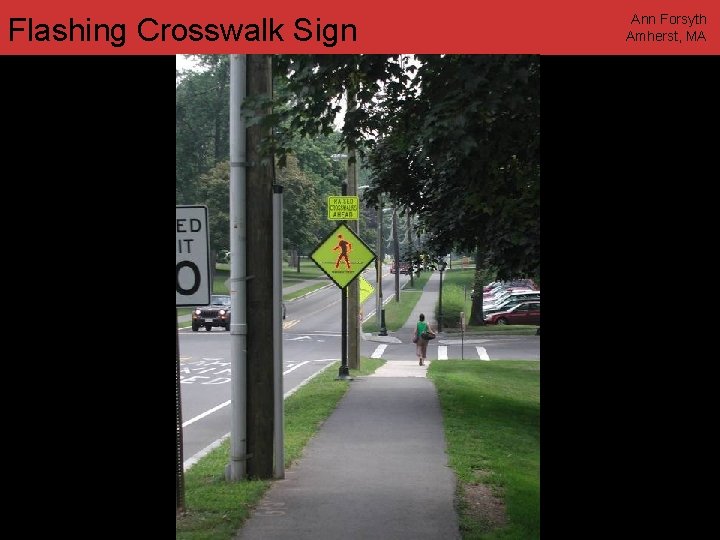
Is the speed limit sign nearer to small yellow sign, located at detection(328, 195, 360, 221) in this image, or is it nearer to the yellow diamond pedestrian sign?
the yellow diamond pedestrian sign

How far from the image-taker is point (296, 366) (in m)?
29.8

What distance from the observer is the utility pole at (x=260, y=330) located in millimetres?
10156

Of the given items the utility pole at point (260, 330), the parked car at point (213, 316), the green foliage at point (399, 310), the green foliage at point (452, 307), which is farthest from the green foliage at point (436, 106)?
the green foliage at point (452, 307)

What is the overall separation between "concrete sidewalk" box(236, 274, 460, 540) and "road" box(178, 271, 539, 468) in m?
1.83

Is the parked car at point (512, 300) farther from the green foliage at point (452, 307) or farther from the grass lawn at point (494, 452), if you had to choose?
the grass lawn at point (494, 452)

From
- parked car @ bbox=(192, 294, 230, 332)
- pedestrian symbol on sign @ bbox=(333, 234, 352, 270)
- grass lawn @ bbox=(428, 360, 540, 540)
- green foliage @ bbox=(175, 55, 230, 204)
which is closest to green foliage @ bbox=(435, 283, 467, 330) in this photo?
parked car @ bbox=(192, 294, 230, 332)

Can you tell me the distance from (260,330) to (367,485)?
5.89 feet

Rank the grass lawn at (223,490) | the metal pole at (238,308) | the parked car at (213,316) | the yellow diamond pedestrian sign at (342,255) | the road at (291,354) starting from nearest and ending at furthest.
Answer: the grass lawn at (223,490)
the metal pole at (238,308)
the road at (291,354)
the yellow diamond pedestrian sign at (342,255)
the parked car at (213,316)

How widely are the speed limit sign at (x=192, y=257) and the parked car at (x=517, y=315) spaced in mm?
47308

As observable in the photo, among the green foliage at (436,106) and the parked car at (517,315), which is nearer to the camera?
the green foliage at (436,106)
